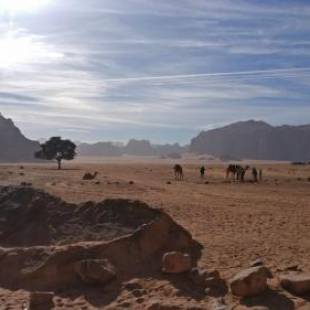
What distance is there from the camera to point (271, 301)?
32.0ft

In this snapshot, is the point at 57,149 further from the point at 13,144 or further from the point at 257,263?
the point at 13,144

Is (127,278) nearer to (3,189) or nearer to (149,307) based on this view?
(149,307)

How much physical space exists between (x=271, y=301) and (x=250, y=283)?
0.43 metres

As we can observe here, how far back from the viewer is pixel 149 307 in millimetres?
9758

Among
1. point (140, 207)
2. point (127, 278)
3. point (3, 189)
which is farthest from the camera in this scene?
point (3, 189)

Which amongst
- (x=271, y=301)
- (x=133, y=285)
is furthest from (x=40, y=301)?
(x=271, y=301)

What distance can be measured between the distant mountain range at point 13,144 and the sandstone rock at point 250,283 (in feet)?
532

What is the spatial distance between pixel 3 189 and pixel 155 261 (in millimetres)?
5511

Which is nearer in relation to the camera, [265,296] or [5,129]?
[265,296]

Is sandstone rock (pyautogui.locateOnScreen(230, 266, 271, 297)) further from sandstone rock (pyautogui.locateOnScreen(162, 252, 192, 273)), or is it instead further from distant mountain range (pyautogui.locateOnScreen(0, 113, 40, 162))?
distant mountain range (pyautogui.locateOnScreen(0, 113, 40, 162))

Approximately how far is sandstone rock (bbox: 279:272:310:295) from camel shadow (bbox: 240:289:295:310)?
212mm

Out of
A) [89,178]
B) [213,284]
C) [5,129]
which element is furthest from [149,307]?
[5,129]

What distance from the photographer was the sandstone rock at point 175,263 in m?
11.0

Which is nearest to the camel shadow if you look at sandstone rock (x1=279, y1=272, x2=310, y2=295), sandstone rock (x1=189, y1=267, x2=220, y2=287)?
sandstone rock (x1=279, y1=272, x2=310, y2=295)
